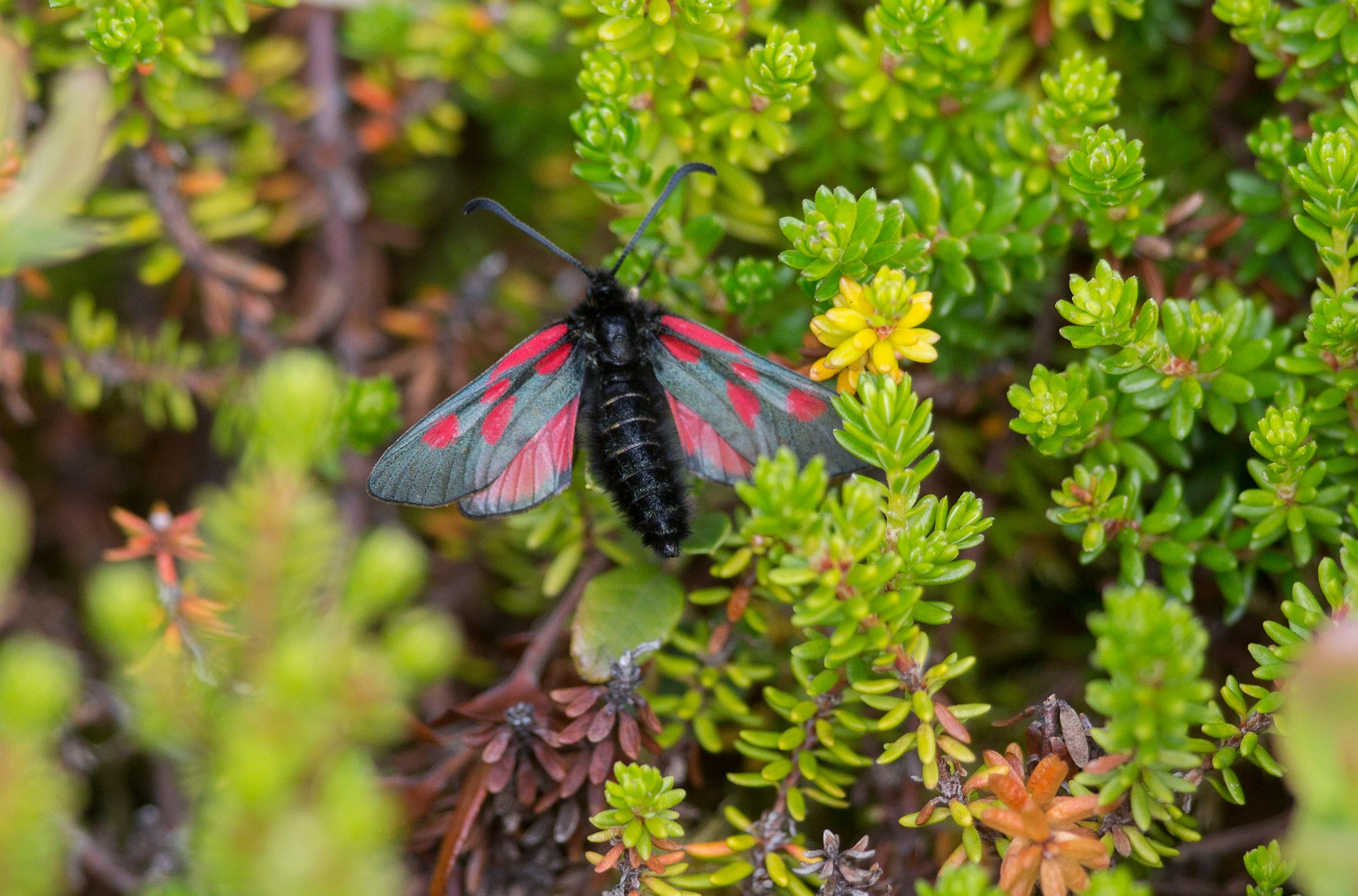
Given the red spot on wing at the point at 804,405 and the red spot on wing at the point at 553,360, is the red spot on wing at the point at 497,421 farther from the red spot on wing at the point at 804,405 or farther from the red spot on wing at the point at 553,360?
the red spot on wing at the point at 804,405

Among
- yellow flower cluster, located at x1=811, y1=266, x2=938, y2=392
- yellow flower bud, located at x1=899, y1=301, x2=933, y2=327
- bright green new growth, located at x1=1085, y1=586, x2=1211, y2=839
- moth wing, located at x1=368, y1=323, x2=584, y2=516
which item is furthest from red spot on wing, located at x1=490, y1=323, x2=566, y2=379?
bright green new growth, located at x1=1085, y1=586, x2=1211, y2=839

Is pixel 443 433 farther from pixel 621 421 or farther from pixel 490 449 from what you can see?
pixel 621 421

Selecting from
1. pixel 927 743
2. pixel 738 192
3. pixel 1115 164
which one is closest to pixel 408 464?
pixel 738 192

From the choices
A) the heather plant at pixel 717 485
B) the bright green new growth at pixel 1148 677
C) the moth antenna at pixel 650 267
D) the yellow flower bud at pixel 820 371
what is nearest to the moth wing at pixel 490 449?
the heather plant at pixel 717 485

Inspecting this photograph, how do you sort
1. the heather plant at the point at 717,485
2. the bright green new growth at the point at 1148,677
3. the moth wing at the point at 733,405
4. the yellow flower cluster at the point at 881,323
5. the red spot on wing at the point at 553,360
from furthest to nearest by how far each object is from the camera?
the red spot on wing at the point at 553,360 < the moth wing at the point at 733,405 < the yellow flower cluster at the point at 881,323 < the heather plant at the point at 717,485 < the bright green new growth at the point at 1148,677

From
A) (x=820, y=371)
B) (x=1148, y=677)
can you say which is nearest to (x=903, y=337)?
(x=820, y=371)

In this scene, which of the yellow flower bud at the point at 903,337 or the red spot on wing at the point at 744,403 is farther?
the red spot on wing at the point at 744,403

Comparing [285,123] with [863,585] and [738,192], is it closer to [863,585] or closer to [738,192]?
[738,192]

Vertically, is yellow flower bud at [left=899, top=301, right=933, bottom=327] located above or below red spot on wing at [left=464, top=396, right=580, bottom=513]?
above

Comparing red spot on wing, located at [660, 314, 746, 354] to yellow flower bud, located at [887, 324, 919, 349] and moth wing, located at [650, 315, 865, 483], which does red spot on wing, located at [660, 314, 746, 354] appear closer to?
moth wing, located at [650, 315, 865, 483]
